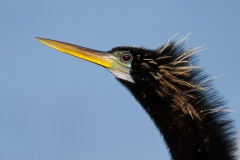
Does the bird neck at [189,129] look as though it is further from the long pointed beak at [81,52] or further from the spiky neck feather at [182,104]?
the long pointed beak at [81,52]

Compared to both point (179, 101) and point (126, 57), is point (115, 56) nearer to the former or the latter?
point (126, 57)

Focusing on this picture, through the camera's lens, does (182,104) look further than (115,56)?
No

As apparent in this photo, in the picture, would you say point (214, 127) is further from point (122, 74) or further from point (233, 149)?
point (122, 74)

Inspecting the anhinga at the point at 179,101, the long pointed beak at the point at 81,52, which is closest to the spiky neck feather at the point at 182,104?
the anhinga at the point at 179,101

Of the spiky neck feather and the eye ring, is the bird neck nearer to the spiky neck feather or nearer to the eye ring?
the spiky neck feather

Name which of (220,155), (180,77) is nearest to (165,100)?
(180,77)

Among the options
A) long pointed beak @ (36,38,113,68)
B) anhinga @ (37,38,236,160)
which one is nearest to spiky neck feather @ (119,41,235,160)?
anhinga @ (37,38,236,160)

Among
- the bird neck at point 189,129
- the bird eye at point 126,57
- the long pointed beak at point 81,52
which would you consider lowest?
the bird neck at point 189,129

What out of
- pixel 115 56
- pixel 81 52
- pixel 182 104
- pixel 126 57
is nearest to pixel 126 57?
pixel 126 57
